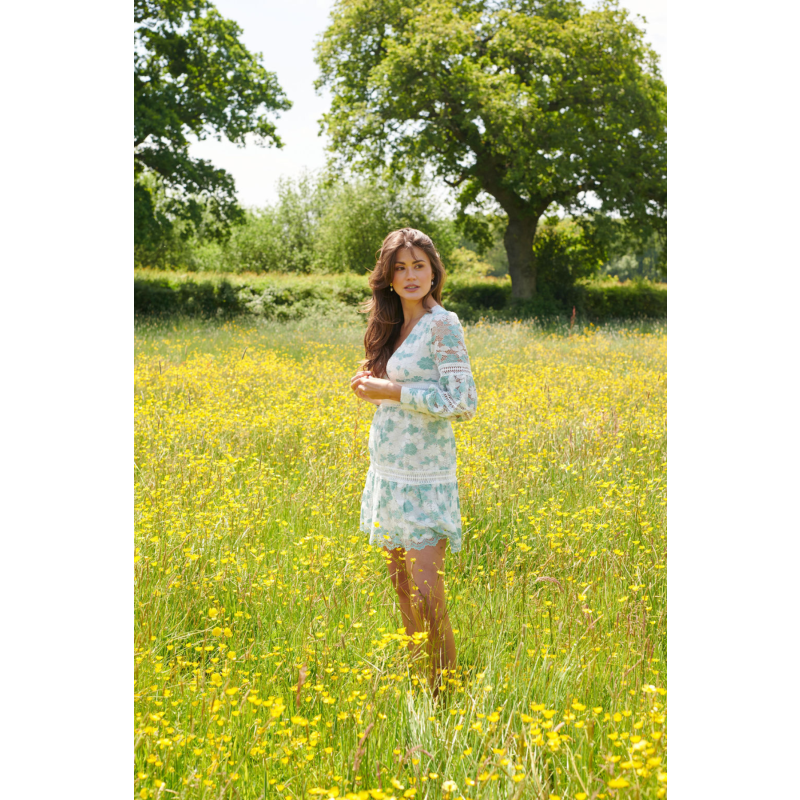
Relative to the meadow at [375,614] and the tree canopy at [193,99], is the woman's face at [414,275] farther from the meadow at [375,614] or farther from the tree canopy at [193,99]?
the tree canopy at [193,99]

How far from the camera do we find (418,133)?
2391cm

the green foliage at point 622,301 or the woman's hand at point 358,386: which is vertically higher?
the green foliage at point 622,301

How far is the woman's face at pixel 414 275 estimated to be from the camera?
2879 mm

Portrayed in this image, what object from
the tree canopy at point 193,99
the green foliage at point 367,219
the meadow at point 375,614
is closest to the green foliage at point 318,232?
the green foliage at point 367,219

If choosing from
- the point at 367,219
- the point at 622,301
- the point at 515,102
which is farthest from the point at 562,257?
the point at 367,219

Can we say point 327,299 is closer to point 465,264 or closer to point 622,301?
point 622,301

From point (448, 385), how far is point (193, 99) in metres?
24.3

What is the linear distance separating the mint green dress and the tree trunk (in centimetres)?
2395

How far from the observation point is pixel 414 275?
2877 millimetres

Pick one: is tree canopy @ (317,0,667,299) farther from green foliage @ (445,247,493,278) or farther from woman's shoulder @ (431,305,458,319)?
woman's shoulder @ (431,305,458,319)

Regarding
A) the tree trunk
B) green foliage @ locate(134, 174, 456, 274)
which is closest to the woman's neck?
the tree trunk

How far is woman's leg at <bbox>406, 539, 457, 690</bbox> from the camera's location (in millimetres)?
2510
